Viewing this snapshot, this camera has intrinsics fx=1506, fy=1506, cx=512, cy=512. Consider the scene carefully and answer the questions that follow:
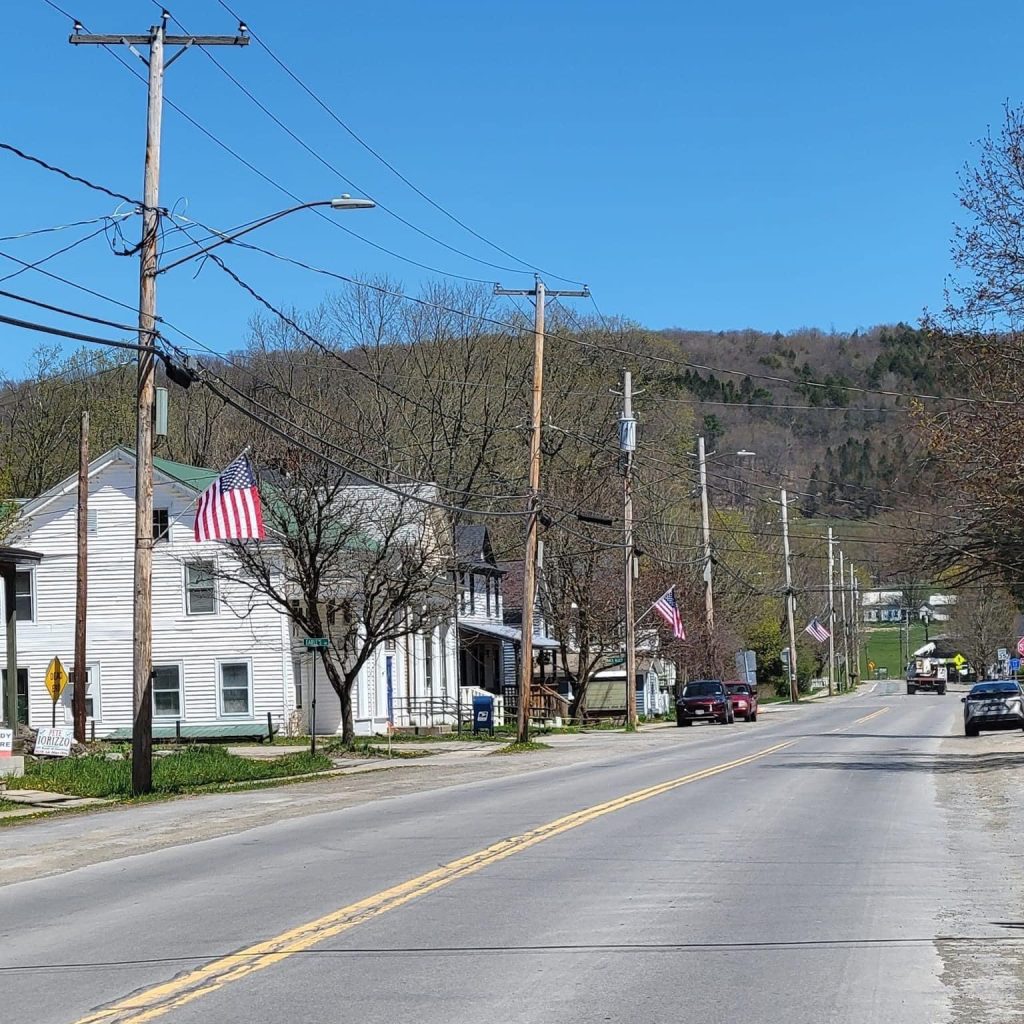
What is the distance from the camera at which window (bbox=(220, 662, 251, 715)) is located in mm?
46594

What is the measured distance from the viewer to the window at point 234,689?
153 feet

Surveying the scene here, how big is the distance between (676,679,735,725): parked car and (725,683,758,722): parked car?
2.93m

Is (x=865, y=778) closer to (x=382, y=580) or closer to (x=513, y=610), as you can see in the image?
(x=382, y=580)

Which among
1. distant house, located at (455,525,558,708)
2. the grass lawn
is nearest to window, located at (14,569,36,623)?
distant house, located at (455,525,558,708)

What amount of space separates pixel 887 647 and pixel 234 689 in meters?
153

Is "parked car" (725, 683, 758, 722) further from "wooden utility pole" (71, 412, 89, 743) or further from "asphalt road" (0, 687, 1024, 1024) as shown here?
"asphalt road" (0, 687, 1024, 1024)

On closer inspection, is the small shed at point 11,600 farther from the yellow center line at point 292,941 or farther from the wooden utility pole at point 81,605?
the yellow center line at point 292,941

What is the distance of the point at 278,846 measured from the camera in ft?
54.0

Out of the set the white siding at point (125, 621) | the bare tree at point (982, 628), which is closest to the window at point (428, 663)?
the white siding at point (125, 621)

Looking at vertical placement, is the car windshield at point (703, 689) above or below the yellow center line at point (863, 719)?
above

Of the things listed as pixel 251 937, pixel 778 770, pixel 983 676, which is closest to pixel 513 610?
pixel 778 770

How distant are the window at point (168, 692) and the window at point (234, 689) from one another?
1415 mm

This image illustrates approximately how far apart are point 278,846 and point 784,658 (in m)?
85.4

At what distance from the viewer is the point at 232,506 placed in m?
26.0
